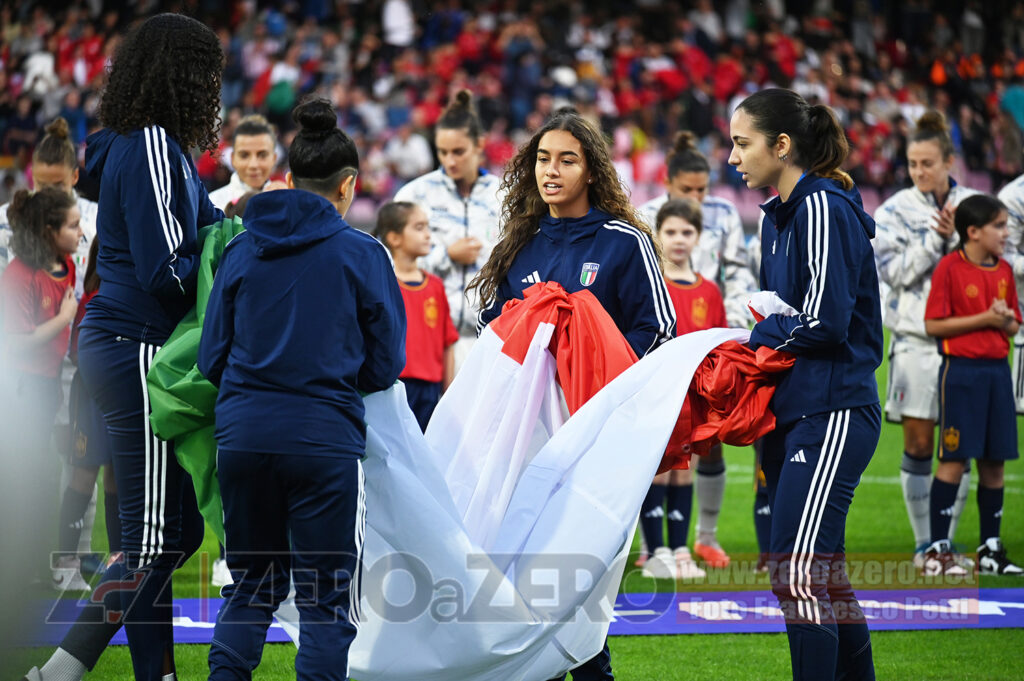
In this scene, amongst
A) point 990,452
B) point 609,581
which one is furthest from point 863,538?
point 609,581

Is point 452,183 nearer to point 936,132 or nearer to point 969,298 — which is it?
point 936,132

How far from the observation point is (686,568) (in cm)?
682

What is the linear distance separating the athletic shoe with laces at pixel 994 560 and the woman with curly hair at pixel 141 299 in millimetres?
4695

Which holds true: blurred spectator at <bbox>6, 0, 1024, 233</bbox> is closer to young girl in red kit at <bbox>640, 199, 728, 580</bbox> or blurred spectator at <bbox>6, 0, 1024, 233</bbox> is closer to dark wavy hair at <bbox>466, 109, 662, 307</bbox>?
young girl in red kit at <bbox>640, 199, 728, 580</bbox>

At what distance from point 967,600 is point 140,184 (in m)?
4.53

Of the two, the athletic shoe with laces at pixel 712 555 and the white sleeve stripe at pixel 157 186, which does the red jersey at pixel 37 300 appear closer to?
the white sleeve stripe at pixel 157 186

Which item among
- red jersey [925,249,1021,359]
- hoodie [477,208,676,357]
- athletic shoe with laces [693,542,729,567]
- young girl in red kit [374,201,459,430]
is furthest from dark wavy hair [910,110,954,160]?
hoodie [477,208,676,357]

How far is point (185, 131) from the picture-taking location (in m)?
4.15

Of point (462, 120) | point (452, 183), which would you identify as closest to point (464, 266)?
point (452, 183)

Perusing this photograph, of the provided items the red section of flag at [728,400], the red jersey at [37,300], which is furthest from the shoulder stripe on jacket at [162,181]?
the red jersey at [37,300]

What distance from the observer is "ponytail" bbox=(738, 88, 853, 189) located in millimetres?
4047

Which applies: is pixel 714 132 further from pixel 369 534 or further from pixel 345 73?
pixel 369 534

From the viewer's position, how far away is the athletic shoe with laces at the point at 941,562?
6.74m

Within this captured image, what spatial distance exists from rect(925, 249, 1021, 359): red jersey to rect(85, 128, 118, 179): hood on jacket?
4.72m
